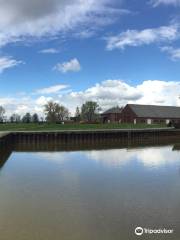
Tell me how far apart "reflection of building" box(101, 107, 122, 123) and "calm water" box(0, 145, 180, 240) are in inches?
3579

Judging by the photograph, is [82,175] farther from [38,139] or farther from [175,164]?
[38,139]

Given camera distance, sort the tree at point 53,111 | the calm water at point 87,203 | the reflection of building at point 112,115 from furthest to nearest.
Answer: the tree at point 53,111 → the reflection of building at point 112,115 → the calm water at point 87,203

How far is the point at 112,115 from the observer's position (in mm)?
121375

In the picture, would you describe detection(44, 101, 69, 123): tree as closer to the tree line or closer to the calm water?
the tree line

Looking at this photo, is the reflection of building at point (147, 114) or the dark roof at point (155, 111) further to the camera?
the dark roof at point (155, 111)

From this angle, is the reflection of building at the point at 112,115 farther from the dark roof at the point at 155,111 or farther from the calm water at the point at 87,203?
the calm water at the point at 87,203

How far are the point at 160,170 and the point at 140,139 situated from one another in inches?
1526

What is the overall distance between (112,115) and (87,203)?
106 meters

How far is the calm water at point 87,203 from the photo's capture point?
1259 cm

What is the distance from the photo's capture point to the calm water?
12.6 meters

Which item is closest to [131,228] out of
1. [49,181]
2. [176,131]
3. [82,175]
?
[49,181]

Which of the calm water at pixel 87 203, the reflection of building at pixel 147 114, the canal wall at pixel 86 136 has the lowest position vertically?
the calm water at pixel 87 203

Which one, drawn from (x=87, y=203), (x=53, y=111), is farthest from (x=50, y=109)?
(x=87, y=203)

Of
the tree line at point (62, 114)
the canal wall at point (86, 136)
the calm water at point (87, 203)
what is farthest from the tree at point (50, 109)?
the calm water at point (87, 203)
